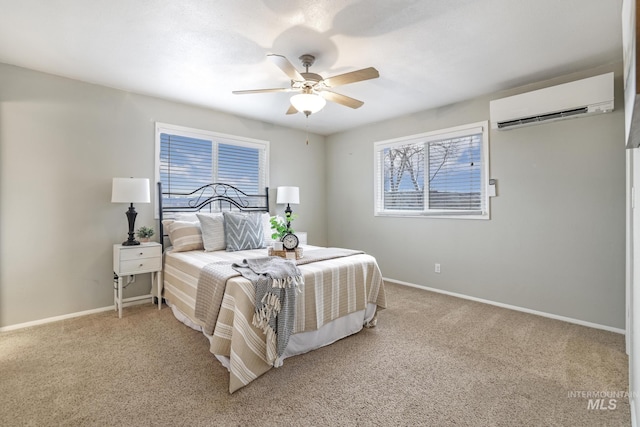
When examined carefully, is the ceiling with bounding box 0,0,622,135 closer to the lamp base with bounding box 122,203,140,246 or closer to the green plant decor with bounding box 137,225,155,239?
the lamp base with bounding box 122,203,140,246

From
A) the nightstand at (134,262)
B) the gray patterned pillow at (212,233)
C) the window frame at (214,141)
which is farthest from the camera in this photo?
the window frame at (214,141)

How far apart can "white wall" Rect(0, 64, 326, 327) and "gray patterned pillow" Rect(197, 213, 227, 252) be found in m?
0.77

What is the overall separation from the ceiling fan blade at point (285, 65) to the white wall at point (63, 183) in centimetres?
226

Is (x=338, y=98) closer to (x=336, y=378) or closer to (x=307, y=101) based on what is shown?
(x=307, y=101)

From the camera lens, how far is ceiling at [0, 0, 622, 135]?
81.4 inches

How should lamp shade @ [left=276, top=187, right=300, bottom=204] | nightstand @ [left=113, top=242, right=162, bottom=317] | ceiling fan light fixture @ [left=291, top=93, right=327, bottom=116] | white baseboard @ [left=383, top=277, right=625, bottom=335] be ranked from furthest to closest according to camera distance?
lamp shade @ [left=276, top=187, right=300, bottom=204]
nightstand @ [left=113, top=242, right=162, bottom=317]
white baseboard @ [left=383, top=277, right=625, bottom=335]
ceiling fan light fixture @ [left=291, top=93, right=327, bottom=116]

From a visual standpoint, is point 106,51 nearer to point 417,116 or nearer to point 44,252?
point 44,252

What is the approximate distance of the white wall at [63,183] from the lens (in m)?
2.88

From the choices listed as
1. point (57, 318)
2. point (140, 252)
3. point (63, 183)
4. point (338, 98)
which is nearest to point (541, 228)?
point (338, 98)

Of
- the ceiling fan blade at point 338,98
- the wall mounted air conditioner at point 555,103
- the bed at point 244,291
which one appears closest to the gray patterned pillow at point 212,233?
the bed at point 244,291

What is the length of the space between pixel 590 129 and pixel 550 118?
36 centimetres

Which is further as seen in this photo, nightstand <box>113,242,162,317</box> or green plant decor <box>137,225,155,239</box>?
green plant decor <box>137,225,155,239</box>

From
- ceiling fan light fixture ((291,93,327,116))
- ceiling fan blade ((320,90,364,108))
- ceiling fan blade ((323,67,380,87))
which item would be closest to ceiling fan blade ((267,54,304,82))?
ceiling fan light fixture ((291,93,327,116))

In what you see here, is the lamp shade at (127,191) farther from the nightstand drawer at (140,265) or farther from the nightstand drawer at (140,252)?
the nightstand drawer at (140,265)
